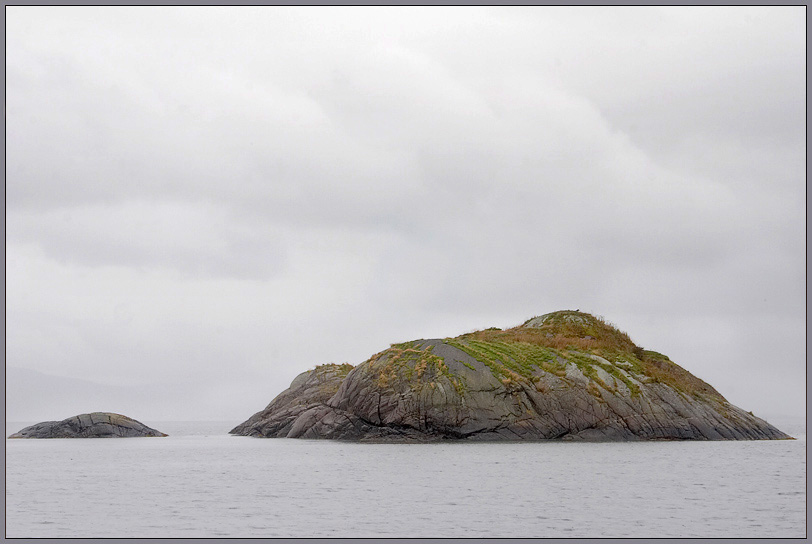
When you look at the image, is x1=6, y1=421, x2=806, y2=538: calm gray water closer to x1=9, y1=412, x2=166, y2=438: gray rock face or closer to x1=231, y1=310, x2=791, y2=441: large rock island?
x1=231, y1=310, x2=791, y2=441: large rock island

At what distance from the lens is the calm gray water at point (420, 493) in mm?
29344

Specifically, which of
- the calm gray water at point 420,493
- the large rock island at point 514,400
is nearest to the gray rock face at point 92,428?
the large rock island at point 514,400

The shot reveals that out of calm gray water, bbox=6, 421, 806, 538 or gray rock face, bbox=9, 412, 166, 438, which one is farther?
gray rock face, bbox=9, 412, 166, 438

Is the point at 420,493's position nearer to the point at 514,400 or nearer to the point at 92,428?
the point at 514,400

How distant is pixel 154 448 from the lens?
245 ft

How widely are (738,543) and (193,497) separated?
2443cm

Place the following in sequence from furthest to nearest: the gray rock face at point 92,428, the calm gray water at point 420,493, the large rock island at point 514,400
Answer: the gray rock face at point 92,428 < the large rock island at point 514,400 < the calm gray water at point 420,493

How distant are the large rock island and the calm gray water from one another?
700 cm

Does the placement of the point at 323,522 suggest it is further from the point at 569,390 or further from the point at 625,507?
the point at 569,390

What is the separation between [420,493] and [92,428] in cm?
6708

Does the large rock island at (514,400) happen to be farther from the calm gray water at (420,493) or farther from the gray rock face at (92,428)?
the gray rock face at (92,428)

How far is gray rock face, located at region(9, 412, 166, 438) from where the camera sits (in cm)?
9212

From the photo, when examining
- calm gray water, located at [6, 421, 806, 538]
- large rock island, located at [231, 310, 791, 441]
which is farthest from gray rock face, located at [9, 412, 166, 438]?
calm gray water, located at [6, 421, 806, 538]

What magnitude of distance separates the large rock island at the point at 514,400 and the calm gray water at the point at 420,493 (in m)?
7.00
